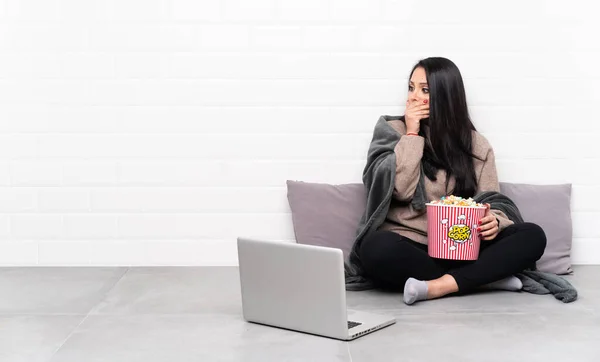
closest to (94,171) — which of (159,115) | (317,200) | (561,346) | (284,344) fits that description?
(159,115)

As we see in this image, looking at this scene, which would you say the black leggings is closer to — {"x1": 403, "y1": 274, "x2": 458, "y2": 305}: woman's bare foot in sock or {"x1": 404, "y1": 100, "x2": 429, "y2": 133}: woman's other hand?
{"x1": 403, "y1": 274, "x2": 458, "y2": 305}: woman's bare foot in sock

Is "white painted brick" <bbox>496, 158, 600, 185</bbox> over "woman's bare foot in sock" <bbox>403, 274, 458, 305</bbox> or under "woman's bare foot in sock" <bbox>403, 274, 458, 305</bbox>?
over

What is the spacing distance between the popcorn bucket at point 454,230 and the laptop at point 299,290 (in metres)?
0.39

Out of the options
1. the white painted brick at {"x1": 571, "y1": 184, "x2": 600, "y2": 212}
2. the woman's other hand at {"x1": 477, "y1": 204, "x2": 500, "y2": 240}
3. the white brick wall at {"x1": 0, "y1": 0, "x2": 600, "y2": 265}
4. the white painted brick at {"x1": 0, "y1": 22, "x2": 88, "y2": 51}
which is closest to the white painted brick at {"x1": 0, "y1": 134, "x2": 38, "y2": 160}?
the white brick wall at {"x1": 0, "y1": 0, "x2": 600, "y2": 265}

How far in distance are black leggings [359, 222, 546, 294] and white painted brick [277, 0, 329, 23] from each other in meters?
1.00

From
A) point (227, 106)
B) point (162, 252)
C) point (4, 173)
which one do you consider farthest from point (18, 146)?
point (227, 106)

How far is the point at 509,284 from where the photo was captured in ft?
10.8

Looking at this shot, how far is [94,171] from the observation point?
377cm

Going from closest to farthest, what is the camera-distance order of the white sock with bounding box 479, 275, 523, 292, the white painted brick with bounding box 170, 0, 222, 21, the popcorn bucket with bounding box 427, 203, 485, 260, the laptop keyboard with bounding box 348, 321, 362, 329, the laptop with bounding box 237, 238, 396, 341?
the laptop with bounding box 237, 238, 396, 341, the laptop keyboard with bounding box 348, 321, 362, 329, the popcorn bucket with bounding box 427, 203, 485, 260, the white sock with bounding box 479, 275, 523, 292, the white painted brick with bounding box 170, 0, 222, 21

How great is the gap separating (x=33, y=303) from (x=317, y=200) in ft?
3.98

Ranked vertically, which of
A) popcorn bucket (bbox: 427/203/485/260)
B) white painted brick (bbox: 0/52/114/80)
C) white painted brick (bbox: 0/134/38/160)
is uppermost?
white painted brick (bbox: 0/52/114/80)

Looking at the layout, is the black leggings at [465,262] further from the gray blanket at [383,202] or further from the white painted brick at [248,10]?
the white painted brick at [248,10]

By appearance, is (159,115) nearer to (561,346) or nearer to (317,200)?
(317,200)

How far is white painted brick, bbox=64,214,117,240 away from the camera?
379 cm
